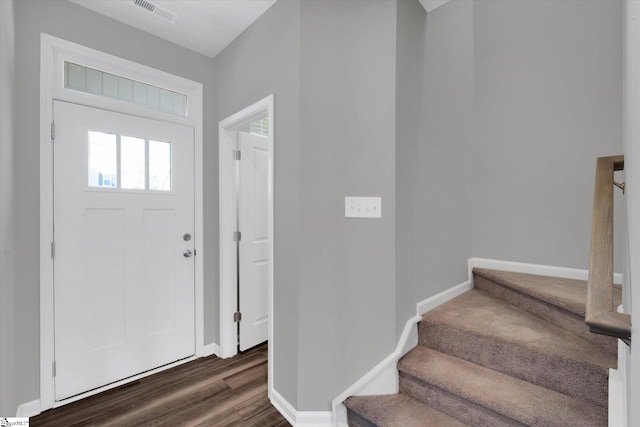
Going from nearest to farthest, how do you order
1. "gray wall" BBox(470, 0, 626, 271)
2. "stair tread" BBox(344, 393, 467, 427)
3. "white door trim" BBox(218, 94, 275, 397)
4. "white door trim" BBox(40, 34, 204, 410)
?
1. "stair tread" BBox(344, 393, 467, 427)
2. "white door trim" BBox(40, 34, 204, 410)
3. "gray wall" BBox(470, 0, 626, 271)
4. "white door trim" BBox(218, 94, 275, 397)

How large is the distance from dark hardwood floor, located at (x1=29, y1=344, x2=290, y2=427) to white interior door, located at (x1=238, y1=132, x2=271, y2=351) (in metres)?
0.43

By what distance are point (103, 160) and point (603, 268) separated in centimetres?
284

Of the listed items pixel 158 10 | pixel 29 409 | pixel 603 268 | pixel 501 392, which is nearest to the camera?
pixel 603 268

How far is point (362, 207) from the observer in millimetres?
1742

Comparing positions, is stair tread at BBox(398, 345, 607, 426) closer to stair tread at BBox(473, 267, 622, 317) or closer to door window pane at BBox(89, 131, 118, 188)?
stair tread at BBox(473, 267, 622, 317)

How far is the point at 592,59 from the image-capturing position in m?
2.25

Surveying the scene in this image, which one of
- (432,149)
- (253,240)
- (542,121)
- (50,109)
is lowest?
(253,240)

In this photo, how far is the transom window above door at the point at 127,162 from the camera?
199 cm

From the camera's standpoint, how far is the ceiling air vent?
1892mm

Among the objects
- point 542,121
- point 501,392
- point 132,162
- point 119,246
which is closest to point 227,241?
point 119,246

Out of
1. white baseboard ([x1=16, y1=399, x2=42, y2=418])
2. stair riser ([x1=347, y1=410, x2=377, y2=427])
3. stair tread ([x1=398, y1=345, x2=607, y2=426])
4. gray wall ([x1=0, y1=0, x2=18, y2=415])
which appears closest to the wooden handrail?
stair tread ([x1=398, y1=345, x2=607, y2=426])

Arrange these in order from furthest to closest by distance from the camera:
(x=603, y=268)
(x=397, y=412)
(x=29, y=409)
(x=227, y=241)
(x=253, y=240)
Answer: (x=253, y=240), (x=227, y=241), (x=29, y=409), (x=397, y=412), (x=603, y=268)

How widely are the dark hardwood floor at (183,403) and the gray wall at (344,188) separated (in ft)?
1.55

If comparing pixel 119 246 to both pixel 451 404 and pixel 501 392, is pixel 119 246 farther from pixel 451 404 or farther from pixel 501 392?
pixel 501 392
